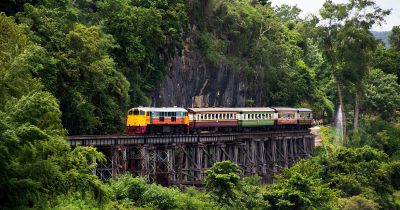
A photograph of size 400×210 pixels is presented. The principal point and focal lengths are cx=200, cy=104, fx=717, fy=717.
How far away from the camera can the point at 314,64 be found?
9712 centimetres

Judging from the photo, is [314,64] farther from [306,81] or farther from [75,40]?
[75,40]

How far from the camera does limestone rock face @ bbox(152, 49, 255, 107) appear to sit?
58094 mm

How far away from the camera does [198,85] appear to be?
63250 mm

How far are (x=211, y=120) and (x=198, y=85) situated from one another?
1185 centimetres

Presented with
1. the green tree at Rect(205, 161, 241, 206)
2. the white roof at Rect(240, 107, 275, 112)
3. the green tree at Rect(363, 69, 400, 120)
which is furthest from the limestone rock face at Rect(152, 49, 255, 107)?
the green tree at Rect(205, 161, 241, 206)

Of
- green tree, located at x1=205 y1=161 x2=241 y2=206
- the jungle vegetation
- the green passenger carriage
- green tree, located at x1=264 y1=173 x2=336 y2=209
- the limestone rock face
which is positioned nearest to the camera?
the jungle vegetation

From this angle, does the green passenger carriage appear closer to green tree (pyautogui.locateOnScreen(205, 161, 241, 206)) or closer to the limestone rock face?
the limestone rock face

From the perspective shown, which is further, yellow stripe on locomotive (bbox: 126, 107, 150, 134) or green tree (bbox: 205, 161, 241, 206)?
yellow stripe on locomotive (bbox: 126, 107, 150, 134)

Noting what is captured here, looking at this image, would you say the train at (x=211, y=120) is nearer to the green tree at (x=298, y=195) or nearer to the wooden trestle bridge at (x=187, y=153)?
the wooden trestle bridge at (x=187, y=153)

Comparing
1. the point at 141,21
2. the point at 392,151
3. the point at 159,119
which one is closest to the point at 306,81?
the point at 392,151

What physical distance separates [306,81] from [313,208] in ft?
141

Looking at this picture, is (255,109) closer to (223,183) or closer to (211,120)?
(211,120)

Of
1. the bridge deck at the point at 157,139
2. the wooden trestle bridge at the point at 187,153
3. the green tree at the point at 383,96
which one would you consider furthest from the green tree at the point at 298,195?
the green tree at the point at 383,96

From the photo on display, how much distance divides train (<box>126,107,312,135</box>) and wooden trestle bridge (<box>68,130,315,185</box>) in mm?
Answer: 1331
